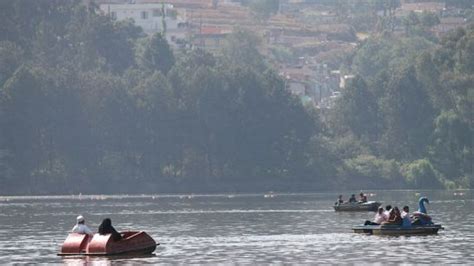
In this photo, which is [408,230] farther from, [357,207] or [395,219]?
[357,207]

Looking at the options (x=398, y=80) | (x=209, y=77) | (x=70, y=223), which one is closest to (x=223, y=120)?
(x=209, y=77)

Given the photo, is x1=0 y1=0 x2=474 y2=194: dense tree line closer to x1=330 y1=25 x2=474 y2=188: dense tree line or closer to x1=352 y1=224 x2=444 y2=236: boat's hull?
x1=330 y1=25 x2=474 y2=188: dense tree line

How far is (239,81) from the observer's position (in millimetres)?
194250

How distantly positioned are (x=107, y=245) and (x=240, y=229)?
2452 centimetres

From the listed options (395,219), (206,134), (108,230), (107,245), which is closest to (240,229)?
(395,219)

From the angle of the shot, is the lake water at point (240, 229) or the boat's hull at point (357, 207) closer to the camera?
the lake water at point (240, 229)

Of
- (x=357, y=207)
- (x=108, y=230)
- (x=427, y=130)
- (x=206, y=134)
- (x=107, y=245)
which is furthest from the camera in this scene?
(x=427, y=130)

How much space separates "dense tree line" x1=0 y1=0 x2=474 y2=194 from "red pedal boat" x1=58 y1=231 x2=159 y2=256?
324 feet

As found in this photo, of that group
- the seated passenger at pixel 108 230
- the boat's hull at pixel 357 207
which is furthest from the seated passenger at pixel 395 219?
the boat's hull at pixel 357 207

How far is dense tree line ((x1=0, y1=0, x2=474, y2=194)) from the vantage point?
182 meters

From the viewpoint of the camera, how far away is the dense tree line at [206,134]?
18188cm

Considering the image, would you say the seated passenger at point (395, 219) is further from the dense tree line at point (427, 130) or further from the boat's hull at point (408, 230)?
the dense tree line at point (427, 130)

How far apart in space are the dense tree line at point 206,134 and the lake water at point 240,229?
1737cm

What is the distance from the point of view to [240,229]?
102 metres
